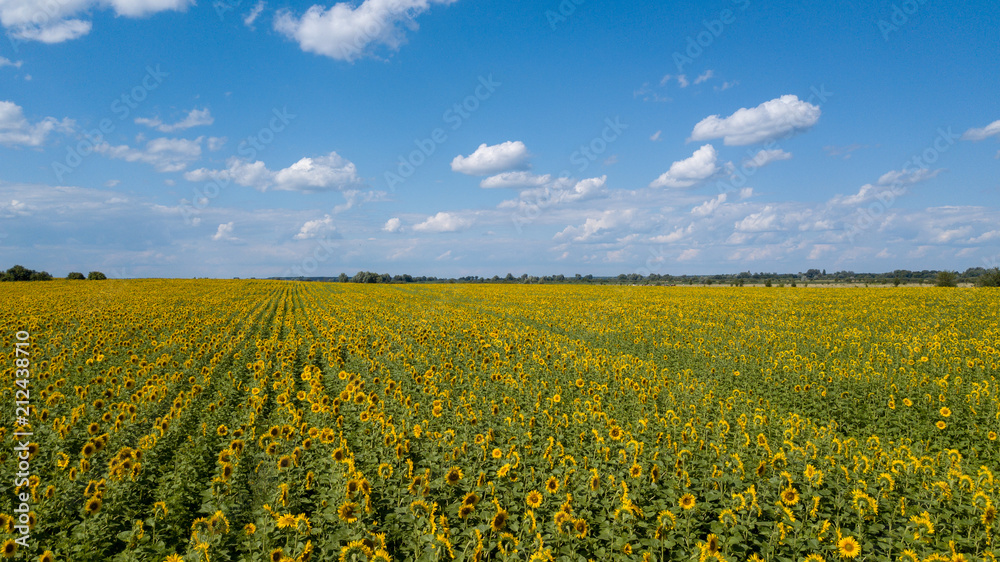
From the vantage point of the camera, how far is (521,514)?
5746 mm

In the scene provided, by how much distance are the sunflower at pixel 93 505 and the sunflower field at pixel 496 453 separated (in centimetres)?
2

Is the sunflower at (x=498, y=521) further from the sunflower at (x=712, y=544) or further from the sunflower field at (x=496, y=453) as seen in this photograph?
the sunflower at (x=712, y=544)

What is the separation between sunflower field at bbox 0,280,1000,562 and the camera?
15.8 ft

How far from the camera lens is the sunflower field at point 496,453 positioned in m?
4.81

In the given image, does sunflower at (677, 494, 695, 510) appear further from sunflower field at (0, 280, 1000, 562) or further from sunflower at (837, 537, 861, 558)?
sunflower at (837, 537, 861, 558)

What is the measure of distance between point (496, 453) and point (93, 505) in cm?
479

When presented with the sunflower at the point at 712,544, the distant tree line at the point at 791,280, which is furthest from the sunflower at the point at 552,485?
the distant tree line at the point at 791,280

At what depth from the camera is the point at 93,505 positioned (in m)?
5.03

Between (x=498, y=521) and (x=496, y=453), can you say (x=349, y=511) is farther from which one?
(x=496, y=453)

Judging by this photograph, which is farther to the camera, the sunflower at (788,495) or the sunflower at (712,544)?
the sunflower at (788,495)

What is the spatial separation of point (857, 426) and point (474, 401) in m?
8.26

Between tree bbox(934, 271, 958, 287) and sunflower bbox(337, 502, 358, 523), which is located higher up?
tree bbox(934, 271, 958, 287)

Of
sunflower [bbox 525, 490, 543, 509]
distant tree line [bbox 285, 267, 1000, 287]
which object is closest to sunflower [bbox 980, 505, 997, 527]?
sunflower [bbox 525, 490, 543, 509]

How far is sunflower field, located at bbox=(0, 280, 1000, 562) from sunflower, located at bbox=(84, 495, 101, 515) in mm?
21
